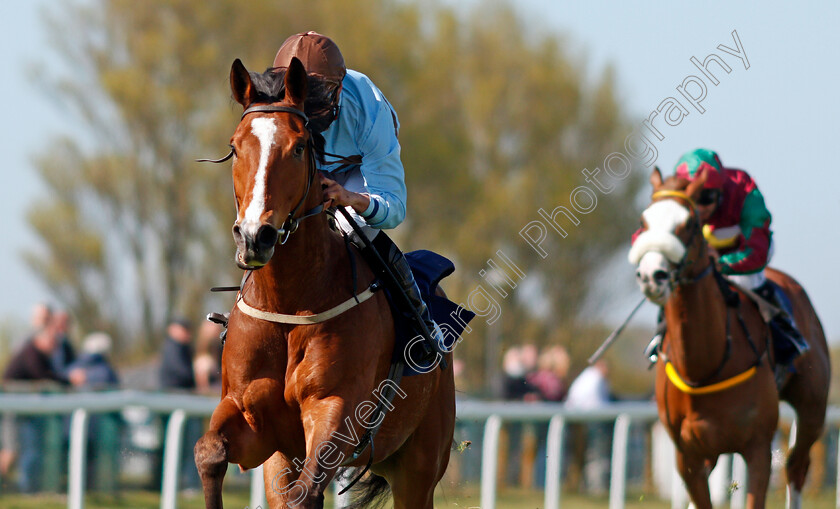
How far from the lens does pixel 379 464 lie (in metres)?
5.05

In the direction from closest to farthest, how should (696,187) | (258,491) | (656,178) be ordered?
1. (696,187)
2. (656,178)
3. (258,491)

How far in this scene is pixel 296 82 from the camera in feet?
12.3

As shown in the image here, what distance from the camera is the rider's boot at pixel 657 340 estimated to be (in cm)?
664

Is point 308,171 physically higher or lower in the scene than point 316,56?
lower

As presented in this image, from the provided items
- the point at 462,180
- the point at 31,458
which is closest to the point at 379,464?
the point at 31,458

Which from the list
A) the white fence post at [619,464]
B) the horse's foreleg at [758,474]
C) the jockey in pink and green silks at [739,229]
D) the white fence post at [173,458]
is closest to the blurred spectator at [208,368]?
the white fence post at [173,458]

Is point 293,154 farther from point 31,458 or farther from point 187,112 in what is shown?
point 187,112

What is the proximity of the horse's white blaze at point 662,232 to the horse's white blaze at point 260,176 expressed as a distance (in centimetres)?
283

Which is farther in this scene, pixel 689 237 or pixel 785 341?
pixel 785 341

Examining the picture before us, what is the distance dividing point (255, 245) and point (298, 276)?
604mm

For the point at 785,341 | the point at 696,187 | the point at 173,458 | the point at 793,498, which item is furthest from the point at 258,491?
the point at 793,498

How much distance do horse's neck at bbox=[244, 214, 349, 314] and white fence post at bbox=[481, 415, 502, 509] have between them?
14.4 feet

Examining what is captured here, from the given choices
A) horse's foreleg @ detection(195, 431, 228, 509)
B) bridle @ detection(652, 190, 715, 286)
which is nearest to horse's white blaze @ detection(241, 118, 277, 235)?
horse's foreleg @ detection(195, 431, 228, 509)

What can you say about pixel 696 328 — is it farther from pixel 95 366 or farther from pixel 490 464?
pixel 95 366
